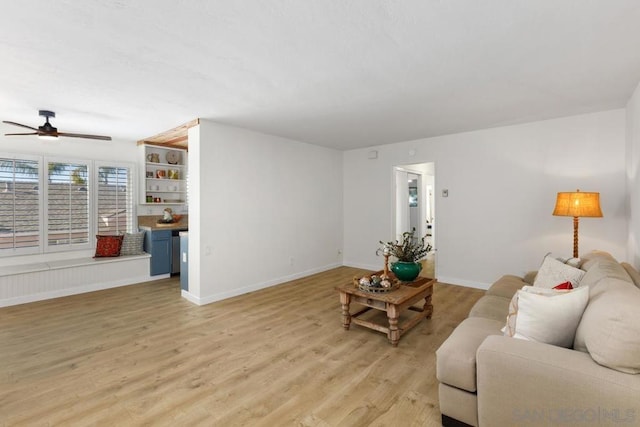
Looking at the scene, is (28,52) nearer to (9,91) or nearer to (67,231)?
(9,91)

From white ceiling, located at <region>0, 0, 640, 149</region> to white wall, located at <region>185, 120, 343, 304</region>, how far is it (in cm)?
73

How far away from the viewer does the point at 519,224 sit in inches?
172

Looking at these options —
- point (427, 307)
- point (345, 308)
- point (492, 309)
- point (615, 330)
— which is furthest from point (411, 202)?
point (615, 330)

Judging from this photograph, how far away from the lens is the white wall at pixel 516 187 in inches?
148

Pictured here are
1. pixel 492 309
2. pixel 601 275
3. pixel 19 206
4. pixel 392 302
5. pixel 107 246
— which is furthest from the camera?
pixel 107 246

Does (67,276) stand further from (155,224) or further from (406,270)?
(406,270)

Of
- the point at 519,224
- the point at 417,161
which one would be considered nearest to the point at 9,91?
the point at 417,161

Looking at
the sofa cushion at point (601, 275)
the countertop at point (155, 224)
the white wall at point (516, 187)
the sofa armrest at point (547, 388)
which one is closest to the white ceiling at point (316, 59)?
the white wall at point (516, 187)

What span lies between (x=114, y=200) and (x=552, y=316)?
6.28 metres

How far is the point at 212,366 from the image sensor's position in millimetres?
2537

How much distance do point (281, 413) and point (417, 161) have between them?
14.8ft

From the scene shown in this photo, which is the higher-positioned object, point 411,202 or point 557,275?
point 411,202

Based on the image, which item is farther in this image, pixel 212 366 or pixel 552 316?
pixel 212 366

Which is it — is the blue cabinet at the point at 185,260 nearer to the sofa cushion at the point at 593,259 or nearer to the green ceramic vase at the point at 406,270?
the green ceramic vase at the point at 406,270
